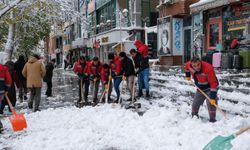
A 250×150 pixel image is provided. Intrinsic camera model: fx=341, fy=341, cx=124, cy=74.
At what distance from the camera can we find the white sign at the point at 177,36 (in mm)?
22406

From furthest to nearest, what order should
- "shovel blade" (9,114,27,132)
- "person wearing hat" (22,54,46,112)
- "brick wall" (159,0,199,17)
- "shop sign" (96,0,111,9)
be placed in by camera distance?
→ "shop sign" (96,0,111,9) → "brick wall" (159,0,199,17) → "person wearing hat" (22,54,46,112) → "shovel blade" (9,114,27,132)

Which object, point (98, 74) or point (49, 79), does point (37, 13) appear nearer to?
point (49, 79)

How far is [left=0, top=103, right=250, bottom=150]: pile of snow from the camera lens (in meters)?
5.93

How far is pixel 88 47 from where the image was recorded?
43062 mm

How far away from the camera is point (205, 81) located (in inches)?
277

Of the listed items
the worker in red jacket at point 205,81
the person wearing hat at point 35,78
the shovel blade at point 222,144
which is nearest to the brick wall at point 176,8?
the person wearing hat at point 35,78

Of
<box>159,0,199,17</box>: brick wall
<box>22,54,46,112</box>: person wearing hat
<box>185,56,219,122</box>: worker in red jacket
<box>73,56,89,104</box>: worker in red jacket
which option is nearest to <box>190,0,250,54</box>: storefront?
<box>159,0,199,17</box>: brick wall

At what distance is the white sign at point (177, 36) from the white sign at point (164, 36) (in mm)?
362

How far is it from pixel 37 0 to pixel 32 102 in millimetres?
5642

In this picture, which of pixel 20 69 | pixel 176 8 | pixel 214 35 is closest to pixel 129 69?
pixel 20 69

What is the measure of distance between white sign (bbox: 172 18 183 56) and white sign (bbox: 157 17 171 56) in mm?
362

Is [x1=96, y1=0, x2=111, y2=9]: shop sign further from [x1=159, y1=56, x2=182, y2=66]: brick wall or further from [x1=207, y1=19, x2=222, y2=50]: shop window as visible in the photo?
[x1=207, y1=19, x2=222, y2=50]: shop window

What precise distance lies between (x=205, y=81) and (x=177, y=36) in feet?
51.9

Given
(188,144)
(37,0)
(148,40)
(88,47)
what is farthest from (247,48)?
(88,47)
